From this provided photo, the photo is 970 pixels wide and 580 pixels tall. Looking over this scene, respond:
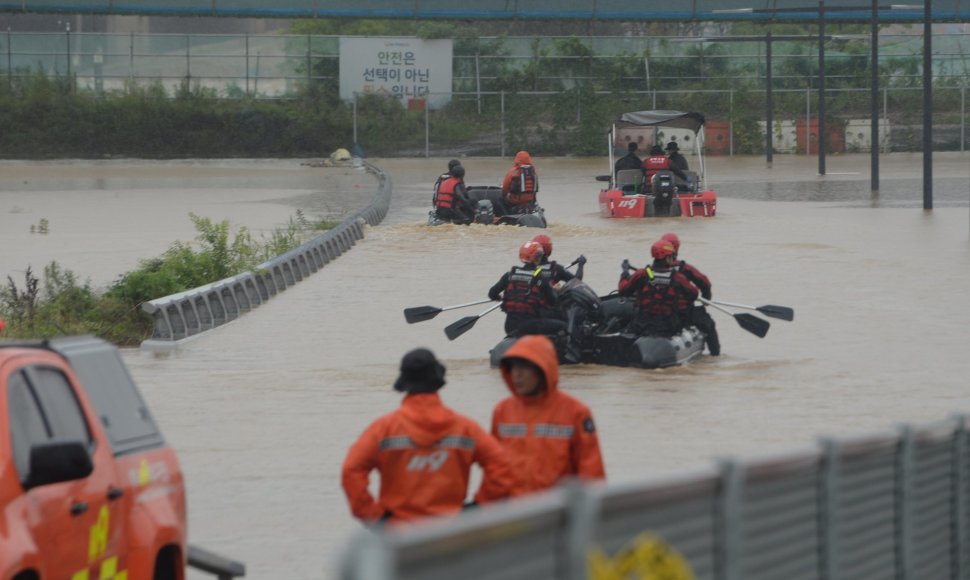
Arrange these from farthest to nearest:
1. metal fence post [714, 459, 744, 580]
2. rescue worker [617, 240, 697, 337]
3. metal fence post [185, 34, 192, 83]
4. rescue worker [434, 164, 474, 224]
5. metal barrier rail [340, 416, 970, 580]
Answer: metal fence post [185, 34, 192, 83], rescue worker [434, 164, 474, 224], rescue worker [617, 240, 697, 337], metal fence post [714, 459, 744, 580], metal barrier rail [340, 416, 970, 580]

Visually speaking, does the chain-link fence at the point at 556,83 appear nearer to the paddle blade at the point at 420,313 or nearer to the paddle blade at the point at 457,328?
the paddle blade at the point at 457,328

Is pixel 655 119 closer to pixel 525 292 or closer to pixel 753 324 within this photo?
pixel 753 324

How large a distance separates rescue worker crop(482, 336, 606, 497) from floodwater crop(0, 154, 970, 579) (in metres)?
1.29

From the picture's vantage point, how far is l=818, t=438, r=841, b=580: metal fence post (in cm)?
607

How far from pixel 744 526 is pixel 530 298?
12.5 m

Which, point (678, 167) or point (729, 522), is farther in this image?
point (678, 167)

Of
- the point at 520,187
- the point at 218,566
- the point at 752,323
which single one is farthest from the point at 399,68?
the point at 218,566

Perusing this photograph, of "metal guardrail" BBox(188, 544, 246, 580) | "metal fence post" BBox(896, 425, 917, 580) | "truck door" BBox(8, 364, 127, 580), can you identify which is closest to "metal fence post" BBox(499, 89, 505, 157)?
"metal guardrail" BBox(188, 544, 246, 580)

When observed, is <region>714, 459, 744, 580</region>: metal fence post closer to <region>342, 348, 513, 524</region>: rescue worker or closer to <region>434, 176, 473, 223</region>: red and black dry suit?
<region>342, 348, 513, 524</region>: rescue worker

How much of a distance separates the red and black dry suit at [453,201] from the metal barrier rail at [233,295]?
3.14 meters

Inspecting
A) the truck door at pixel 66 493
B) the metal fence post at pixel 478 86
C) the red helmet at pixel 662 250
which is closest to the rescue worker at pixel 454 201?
the red helmet at pixel 662 250

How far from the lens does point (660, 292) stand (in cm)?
1848

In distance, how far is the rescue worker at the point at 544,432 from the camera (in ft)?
25.0

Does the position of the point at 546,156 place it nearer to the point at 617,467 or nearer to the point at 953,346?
the point at 953,346
